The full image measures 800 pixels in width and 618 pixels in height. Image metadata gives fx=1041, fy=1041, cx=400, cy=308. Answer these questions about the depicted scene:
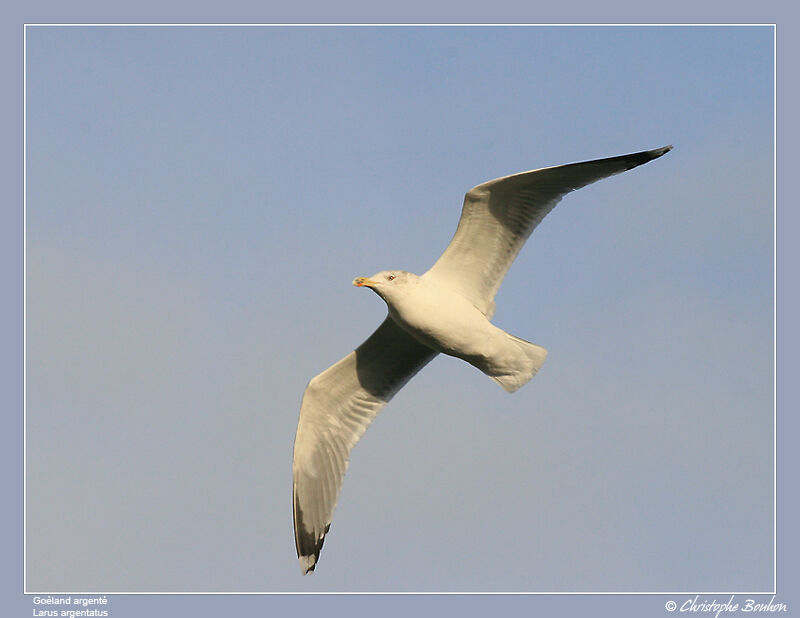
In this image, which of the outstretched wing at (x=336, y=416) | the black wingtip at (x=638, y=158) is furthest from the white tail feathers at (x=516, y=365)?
the black wingtip at (x=638, y=158)

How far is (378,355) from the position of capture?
10.3m

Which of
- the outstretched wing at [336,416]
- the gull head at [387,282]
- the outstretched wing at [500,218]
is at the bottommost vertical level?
the outstretched wing at [336,416]

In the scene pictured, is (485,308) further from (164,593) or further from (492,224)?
(164,593)

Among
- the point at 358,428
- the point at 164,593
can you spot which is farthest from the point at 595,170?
the point at 164,593

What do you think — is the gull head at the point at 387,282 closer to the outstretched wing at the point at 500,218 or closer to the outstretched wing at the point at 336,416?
the outstretched wing at the point at 500,218

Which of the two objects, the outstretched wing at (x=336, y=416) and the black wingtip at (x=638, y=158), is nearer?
the black wingtip at (x=638, y=158)

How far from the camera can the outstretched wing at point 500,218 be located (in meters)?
9.03

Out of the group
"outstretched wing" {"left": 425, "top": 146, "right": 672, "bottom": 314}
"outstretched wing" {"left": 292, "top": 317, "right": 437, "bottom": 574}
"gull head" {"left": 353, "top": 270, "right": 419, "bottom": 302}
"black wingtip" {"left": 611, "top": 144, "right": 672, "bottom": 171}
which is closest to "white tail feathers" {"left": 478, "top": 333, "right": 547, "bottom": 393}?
"outstretched wing" {"left": 425, "top": 146, "right": 672, "bottom": 314}

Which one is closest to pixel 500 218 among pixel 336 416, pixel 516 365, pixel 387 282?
pixel 387 282

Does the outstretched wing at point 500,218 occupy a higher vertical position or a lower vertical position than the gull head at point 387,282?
higher

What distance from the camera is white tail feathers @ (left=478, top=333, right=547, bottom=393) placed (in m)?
9.65

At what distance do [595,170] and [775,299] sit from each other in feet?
7.24

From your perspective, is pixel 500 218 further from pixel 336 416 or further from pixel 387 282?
pixel 336 416

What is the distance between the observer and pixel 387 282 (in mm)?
9172
